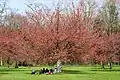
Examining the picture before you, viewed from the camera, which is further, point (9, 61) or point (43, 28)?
point (9, 61)

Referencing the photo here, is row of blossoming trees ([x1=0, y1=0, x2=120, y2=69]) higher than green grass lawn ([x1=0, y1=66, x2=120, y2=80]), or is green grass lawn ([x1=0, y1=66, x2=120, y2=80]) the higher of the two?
row of blossoming trees ([x1=0, y1=0, x2=120, y2=69])

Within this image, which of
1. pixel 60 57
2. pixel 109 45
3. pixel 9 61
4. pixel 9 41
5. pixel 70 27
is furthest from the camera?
pixel 9 61

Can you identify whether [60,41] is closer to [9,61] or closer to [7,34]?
[7,34]

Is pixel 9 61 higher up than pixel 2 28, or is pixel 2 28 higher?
pixel 2 28

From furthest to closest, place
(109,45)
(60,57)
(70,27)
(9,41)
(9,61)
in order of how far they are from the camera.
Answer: (9,61)
(109,45)
(9,41)
(70,27)
(60,57)

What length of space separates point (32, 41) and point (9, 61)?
15.5 meters

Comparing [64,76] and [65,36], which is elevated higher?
[65,36]

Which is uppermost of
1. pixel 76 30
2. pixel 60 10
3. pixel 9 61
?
pixel 60 10

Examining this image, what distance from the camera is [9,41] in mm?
54375

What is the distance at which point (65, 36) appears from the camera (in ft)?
154

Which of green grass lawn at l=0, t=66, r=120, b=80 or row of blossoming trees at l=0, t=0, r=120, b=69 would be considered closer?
green grass lawn at l=0, t=66, r=120, b=80

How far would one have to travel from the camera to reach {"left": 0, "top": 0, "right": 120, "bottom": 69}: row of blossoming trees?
47.6m

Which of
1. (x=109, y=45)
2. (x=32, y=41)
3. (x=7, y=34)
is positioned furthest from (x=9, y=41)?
(x=109, y=45)

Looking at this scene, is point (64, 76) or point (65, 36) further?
point (65, 36)
